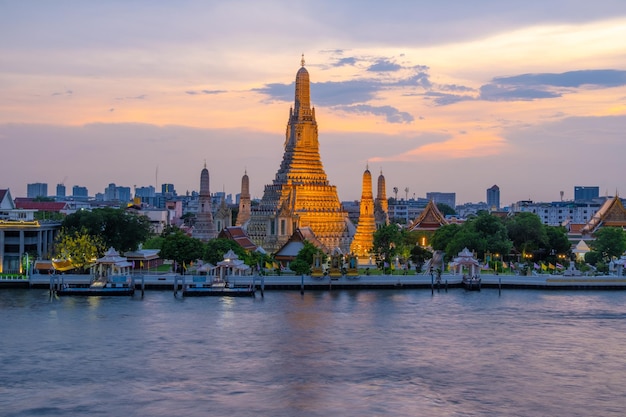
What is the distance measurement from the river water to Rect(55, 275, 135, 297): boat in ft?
8.22

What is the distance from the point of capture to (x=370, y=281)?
212 feet

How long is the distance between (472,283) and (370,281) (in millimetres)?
7198

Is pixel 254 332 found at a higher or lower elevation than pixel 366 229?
lower

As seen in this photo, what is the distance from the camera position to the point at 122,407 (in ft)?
98.4

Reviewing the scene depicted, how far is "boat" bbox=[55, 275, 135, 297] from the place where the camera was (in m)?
59.2

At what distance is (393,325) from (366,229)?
42.9 metres

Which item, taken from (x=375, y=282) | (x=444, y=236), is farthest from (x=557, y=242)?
(x=375, y=282)

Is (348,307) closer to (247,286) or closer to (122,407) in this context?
(247,286)

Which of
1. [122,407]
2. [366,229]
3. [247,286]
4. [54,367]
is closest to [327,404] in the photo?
[122,407]

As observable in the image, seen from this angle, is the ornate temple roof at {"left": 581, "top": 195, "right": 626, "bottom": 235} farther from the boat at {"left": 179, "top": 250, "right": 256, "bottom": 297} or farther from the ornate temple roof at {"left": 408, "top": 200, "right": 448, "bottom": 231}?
the boat at {"left": 179, "top": 250, "right": 256, "bottom": 297}

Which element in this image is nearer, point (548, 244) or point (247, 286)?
point (247, 286)

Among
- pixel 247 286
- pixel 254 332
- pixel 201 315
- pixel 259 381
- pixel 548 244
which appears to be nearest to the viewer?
pixel 259 381

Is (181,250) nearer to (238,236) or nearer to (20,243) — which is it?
(238,236)

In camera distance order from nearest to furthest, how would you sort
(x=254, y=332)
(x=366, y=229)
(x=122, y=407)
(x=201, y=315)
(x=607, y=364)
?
1. (x=122, y=407)
2. (x=607, y=364)
3. (x=254, y=332)
4. (x=201, y=315)
5. (x=366, y=229)
